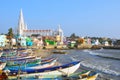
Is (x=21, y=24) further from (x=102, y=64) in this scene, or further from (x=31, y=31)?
(x=102, y=64)

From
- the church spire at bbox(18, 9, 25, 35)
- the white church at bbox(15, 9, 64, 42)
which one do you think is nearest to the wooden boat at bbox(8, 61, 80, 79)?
the church spire at bbox(18, 9, 25, 35)

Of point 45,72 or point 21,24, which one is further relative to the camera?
point 21,24

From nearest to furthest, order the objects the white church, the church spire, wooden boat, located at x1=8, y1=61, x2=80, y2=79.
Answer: wooden boat, located at x1=8, y1=61, x2=80, y2=79, the church spire, the white church

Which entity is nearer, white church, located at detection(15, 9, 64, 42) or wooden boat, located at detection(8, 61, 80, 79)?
wooden boat, located at detection(8, 61, 80, 79)

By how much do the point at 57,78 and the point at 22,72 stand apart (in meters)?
4.20

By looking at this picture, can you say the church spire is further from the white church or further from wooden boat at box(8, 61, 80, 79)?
wooden boat at box(8, 61, 80, 79)

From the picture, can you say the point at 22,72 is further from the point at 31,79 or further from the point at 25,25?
the point at 25,25

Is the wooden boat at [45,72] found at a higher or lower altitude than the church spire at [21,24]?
lower

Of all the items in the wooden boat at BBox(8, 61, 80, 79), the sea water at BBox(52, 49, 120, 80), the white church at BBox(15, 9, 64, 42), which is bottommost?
the sea water at BBox(52, 49, 120, 80)

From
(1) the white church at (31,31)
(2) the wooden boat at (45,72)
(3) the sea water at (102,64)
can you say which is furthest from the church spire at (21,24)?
(2) the wooden boat at (45,72)

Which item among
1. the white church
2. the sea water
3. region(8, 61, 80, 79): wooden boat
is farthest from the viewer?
the white church

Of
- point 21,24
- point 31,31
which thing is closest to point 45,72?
point 21,24

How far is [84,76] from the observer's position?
75.7 ft

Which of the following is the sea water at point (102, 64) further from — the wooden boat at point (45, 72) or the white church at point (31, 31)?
the white church at point (31, 31)
